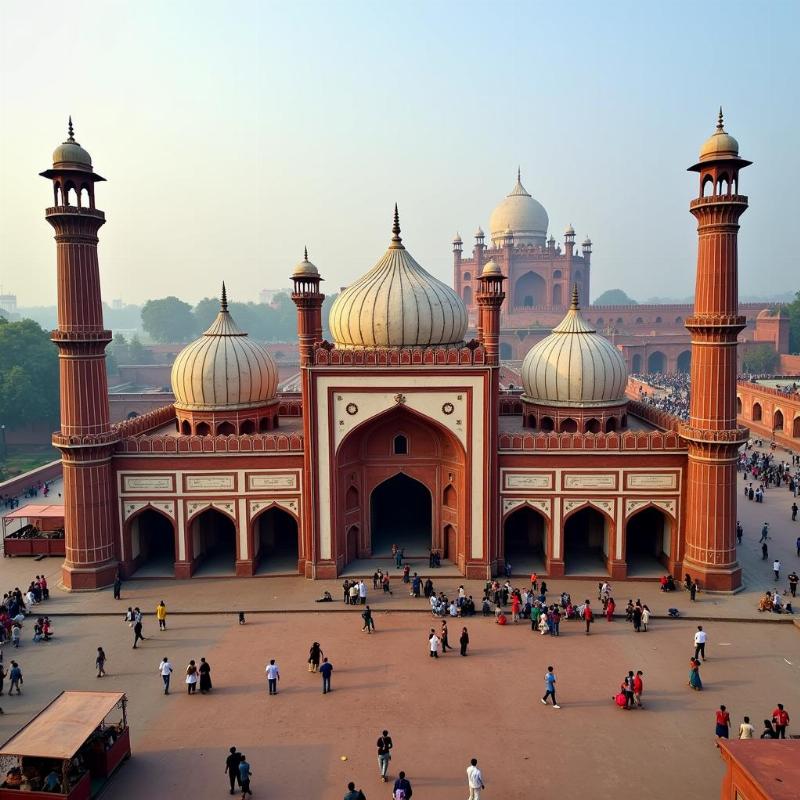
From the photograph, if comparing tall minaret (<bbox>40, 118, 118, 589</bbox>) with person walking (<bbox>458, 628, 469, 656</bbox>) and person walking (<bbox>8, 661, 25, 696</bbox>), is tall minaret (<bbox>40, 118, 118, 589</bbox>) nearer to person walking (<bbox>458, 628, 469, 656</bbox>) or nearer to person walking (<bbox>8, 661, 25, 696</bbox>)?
person walking (<bbox>8, 661, 25, 696</bbox>)

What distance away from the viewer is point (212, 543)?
21328mm

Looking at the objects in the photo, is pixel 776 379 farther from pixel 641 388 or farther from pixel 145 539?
pixel 145 539

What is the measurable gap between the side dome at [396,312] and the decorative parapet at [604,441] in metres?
3.75

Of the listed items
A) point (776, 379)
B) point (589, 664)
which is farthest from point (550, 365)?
point (776, 379)

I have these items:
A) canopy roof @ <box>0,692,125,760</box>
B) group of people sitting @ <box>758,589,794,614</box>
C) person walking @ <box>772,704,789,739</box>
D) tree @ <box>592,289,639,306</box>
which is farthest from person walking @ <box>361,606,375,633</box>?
tree @ <box>592,289,639,306</box>

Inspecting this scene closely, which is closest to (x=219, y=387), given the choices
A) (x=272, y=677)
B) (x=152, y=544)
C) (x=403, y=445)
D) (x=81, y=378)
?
(x=81, y=378)

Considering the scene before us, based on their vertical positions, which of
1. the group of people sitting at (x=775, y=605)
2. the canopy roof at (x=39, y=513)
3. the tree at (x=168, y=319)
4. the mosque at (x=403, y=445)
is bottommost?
the group of people sitting at (x=775, y=605)

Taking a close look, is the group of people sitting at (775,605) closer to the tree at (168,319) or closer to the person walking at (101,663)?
the person walking at (101,663)

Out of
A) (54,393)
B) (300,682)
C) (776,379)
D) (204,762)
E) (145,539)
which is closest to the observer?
(204,762)

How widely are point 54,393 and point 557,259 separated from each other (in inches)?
1653

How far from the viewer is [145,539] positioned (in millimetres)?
20484

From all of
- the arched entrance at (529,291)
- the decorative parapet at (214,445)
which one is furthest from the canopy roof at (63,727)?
the arched entrance at (529,291)

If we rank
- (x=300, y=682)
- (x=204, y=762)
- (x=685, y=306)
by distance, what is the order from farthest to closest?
(x=685, y=306) < (x=300, y=682) < (x=204, y=762)

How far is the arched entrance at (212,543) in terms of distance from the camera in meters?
19.5
